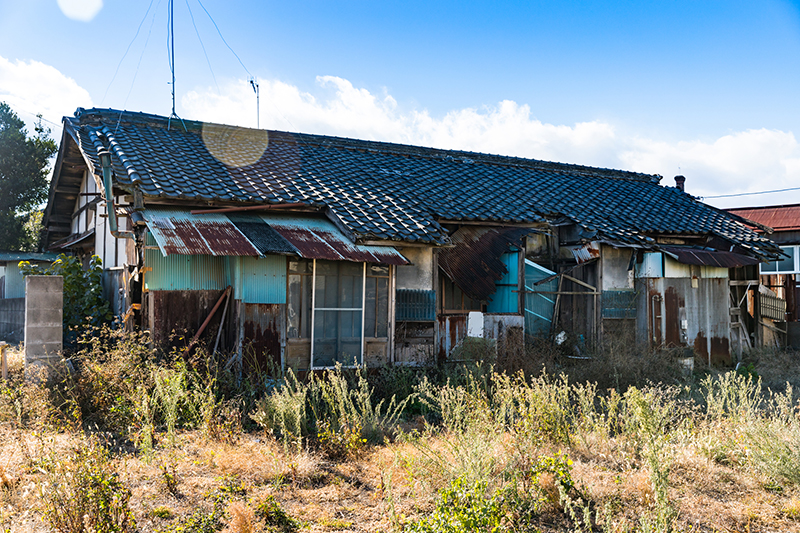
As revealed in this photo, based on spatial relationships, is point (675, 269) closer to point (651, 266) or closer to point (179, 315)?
point (651, 266)

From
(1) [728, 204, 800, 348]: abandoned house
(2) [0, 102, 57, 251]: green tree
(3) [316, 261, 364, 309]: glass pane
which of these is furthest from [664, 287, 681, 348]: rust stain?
(2) [0, 102, 57, 251]: green tree

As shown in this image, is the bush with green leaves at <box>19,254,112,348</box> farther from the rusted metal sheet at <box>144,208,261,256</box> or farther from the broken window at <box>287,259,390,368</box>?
the broken window at <box>287,259,390,368</box>

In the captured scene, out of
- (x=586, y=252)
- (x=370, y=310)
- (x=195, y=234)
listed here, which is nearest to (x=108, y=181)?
(x=195, y=234)

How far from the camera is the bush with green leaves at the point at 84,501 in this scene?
405cm

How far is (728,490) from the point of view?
5445 mm

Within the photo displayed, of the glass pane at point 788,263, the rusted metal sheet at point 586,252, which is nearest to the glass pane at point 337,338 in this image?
the rusted metal sheet at point 586,252

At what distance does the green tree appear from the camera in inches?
865

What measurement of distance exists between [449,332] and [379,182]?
3809 millimetres

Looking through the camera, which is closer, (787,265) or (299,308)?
(299,308)

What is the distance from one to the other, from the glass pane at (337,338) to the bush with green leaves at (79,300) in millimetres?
4264

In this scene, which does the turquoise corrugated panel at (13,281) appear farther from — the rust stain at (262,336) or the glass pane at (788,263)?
the glass pane at (788,263)

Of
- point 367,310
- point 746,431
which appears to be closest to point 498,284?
point 367,310

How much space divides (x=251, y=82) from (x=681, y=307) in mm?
11460

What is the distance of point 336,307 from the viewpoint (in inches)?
372
